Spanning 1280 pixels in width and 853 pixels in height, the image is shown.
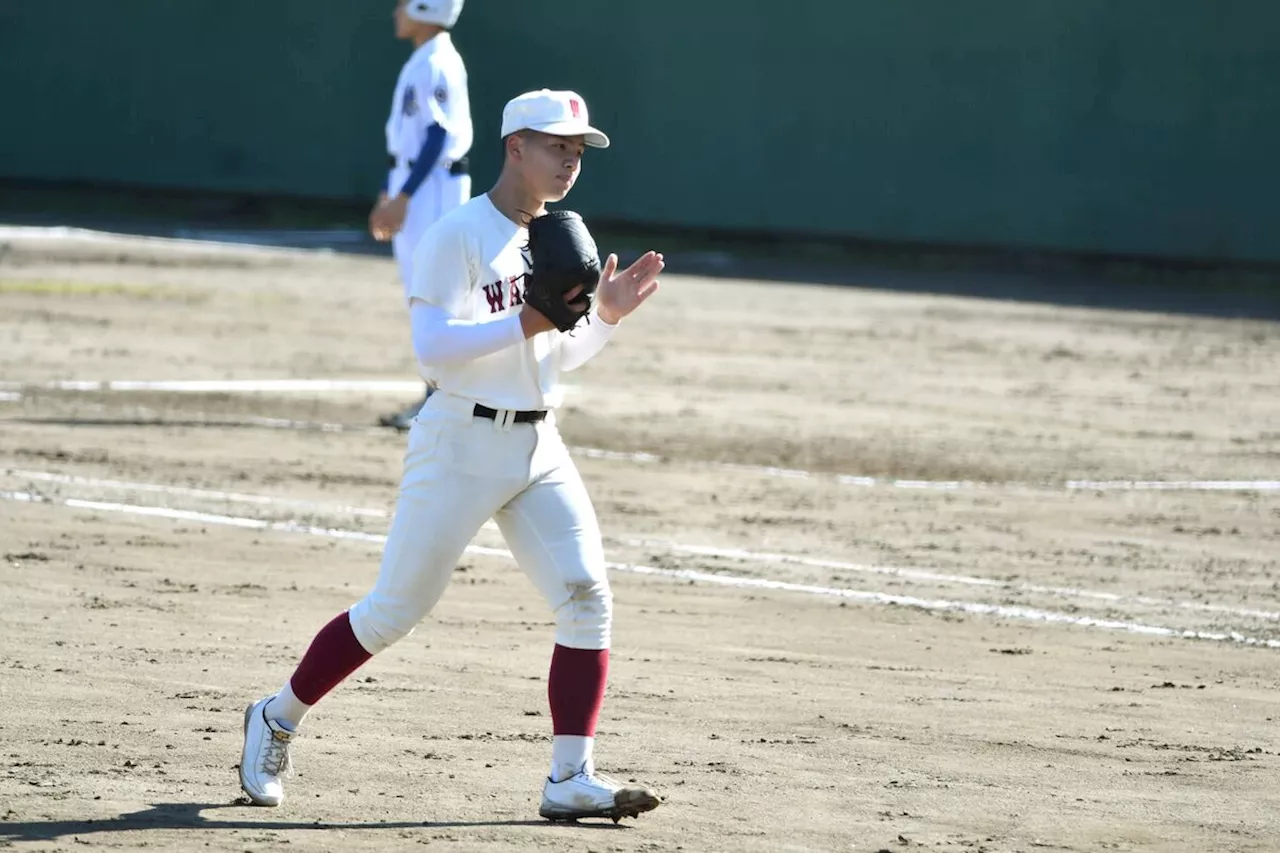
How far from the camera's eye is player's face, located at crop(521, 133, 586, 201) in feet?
17.6

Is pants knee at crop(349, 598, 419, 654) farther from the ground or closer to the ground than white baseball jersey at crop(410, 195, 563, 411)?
closer to the ground

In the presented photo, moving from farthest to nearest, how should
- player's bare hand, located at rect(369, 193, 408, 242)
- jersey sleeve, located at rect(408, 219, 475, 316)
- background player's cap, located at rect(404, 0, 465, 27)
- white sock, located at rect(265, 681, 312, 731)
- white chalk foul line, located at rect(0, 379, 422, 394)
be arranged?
white chalk foul line, located at rect(0, 379, 422, 394) < background player's cap, located at rect(404, 0, 465, 27) < player's bare hand, located at rect(369, 193, 408, 242) < white sock, located at rect(265, 681, 312, 731) < jersey sleeve, located at rect(408, 219, 475, 316)

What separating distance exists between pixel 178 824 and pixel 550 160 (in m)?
1.93

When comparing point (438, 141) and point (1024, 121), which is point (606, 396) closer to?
point (438, 141)

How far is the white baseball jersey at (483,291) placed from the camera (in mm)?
5285

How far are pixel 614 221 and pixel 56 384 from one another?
15.1m

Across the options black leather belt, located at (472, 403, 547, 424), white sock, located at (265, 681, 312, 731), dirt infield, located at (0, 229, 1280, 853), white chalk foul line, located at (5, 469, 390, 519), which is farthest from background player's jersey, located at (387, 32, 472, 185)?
white sock, located at (265, 681, 312, 731)

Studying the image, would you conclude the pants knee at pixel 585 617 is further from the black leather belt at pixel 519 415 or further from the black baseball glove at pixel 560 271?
the black baseball glove at pixel 560 271

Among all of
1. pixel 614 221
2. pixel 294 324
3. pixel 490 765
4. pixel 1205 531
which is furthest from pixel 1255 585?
pixel 614 221

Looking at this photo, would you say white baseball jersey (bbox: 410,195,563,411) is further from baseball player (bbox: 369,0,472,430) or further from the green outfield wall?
the green outfield wall

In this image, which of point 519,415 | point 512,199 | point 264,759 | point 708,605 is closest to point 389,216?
point 708,605

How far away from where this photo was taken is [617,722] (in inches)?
258

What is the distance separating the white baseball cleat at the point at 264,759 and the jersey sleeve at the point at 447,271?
3.94 feet

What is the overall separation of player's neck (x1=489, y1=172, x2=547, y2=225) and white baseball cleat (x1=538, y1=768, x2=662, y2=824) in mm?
1456
